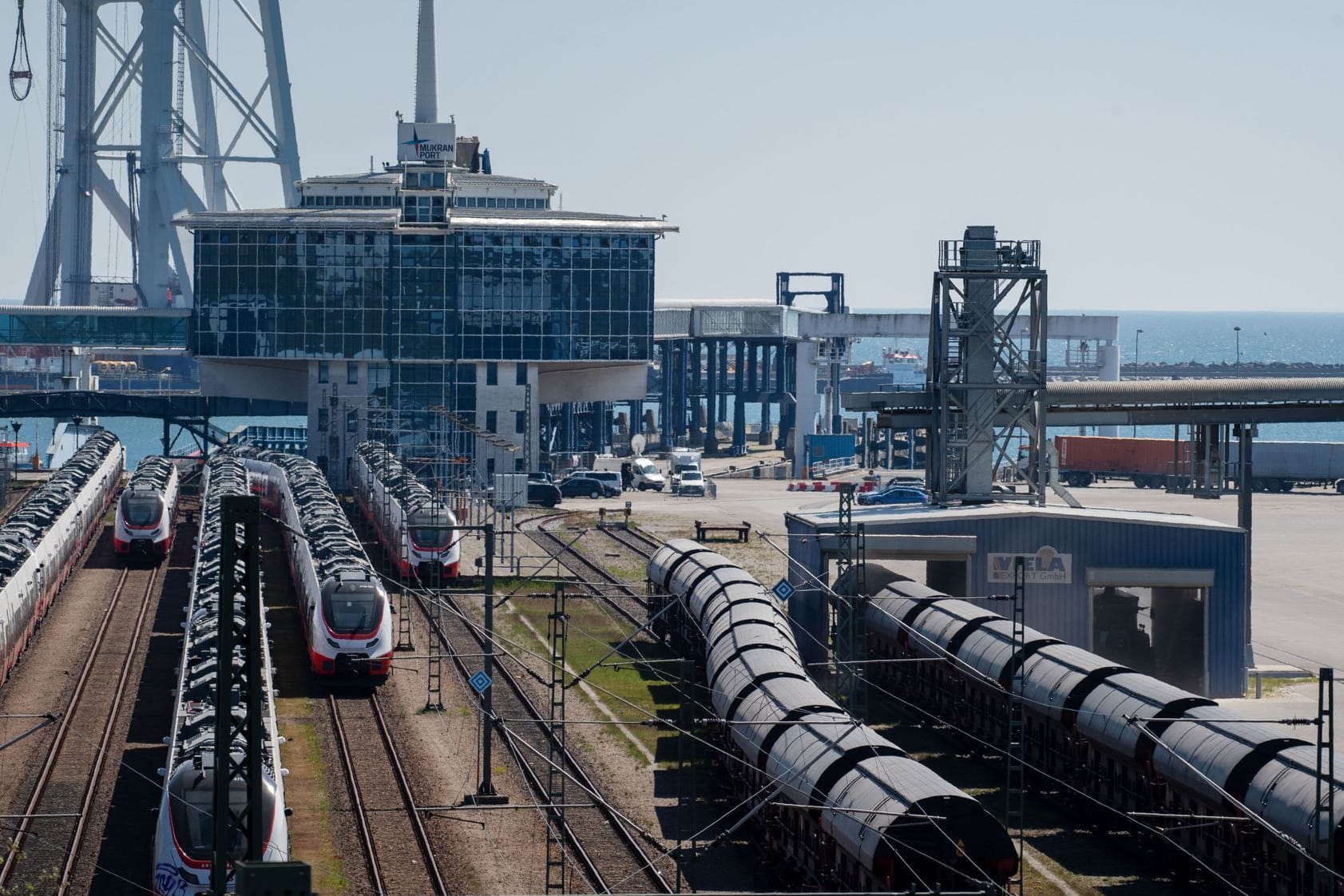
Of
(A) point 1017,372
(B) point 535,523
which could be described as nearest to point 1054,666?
(A) point 1017,372

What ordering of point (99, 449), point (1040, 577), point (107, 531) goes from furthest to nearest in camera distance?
point (99, 449), point (107, 531), point (1040, 577)

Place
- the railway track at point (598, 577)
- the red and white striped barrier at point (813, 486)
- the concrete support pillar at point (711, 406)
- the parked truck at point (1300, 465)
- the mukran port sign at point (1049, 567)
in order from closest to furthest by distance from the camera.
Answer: the mukran port sign at point (1049, 567) < the railway track at point (598, 577) < the red and white striped barrier at point (813, 486) < the parked truck at point (1300, 465) < the concrete support pillar at point (711, 406)

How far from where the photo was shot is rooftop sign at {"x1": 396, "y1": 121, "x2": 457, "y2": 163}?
11644 centimetres

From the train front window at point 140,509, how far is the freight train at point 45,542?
1.77 metres

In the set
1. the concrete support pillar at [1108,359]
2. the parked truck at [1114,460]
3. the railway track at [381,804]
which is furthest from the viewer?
the concrete support pillar at [1108,359]

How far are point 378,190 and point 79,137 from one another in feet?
178

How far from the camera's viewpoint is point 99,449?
94062 millimetres

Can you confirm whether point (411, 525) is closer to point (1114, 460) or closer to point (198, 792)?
point (198, 792)

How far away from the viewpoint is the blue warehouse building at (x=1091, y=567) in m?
47.9

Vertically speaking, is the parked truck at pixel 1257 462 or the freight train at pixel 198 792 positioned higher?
the parked truck at pixel 1257 462

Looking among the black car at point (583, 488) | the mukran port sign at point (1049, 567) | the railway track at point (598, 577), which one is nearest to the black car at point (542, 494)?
the black car at point (583, 488)

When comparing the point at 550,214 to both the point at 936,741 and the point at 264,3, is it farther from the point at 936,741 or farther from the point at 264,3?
the point at 936,741

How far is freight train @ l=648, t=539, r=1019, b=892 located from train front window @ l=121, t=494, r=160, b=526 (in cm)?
3500

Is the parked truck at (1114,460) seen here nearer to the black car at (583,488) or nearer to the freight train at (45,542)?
the black car at (583,488)
